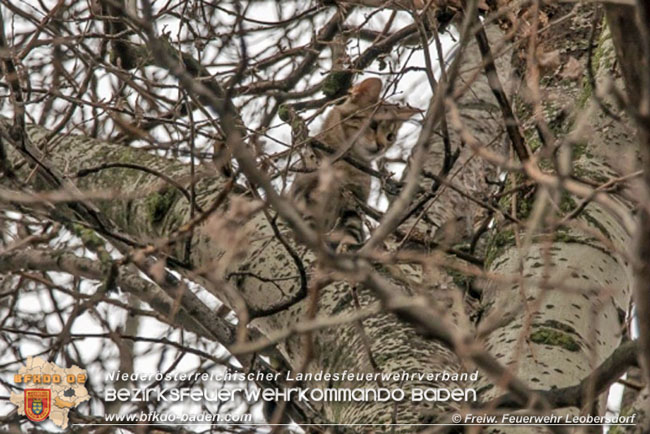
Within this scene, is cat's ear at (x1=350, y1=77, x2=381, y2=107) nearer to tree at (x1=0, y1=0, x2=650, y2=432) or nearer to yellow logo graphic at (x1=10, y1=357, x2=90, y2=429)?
tree at (x1=0, y1=0, x2=650, y2=432)

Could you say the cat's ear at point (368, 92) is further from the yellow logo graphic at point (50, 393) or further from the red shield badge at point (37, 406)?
the red shield badge at point (37, 406)

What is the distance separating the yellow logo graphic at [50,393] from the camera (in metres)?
2.88

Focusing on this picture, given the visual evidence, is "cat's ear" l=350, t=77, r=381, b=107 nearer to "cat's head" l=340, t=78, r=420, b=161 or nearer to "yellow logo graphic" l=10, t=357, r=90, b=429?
"cat's head" l=340, t=78, r=420, b=161

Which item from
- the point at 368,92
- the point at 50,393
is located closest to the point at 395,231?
the point at 50,393

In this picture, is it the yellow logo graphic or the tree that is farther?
the yellow logo graphic

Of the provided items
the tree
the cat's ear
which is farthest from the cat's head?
the tree

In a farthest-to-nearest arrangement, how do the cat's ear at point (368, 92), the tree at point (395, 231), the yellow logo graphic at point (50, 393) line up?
the cat's ear at point (368, 92) → the yellow logo graphic at point (50, 393) → the tree at point (395, 231)

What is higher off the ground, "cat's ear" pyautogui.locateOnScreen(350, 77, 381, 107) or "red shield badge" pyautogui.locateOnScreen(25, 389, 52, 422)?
"cat's ear" pyautogui.locateOnScreen(350, 77, 381, 107)

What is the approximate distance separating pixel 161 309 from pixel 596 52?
1.73 m

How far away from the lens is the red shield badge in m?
2.89

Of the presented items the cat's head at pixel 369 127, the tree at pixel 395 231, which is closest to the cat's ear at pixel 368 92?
the cat's head at pixel 369 127

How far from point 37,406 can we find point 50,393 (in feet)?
0.26

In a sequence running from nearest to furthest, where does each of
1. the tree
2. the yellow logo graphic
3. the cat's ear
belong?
1. the tree
2. the yellow logo graphic
3. the cat's ear

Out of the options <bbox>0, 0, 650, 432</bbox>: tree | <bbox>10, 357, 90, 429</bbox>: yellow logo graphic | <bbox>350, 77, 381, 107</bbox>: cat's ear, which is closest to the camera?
<bbox>0, 0, 650, 432</bbox>: tree
